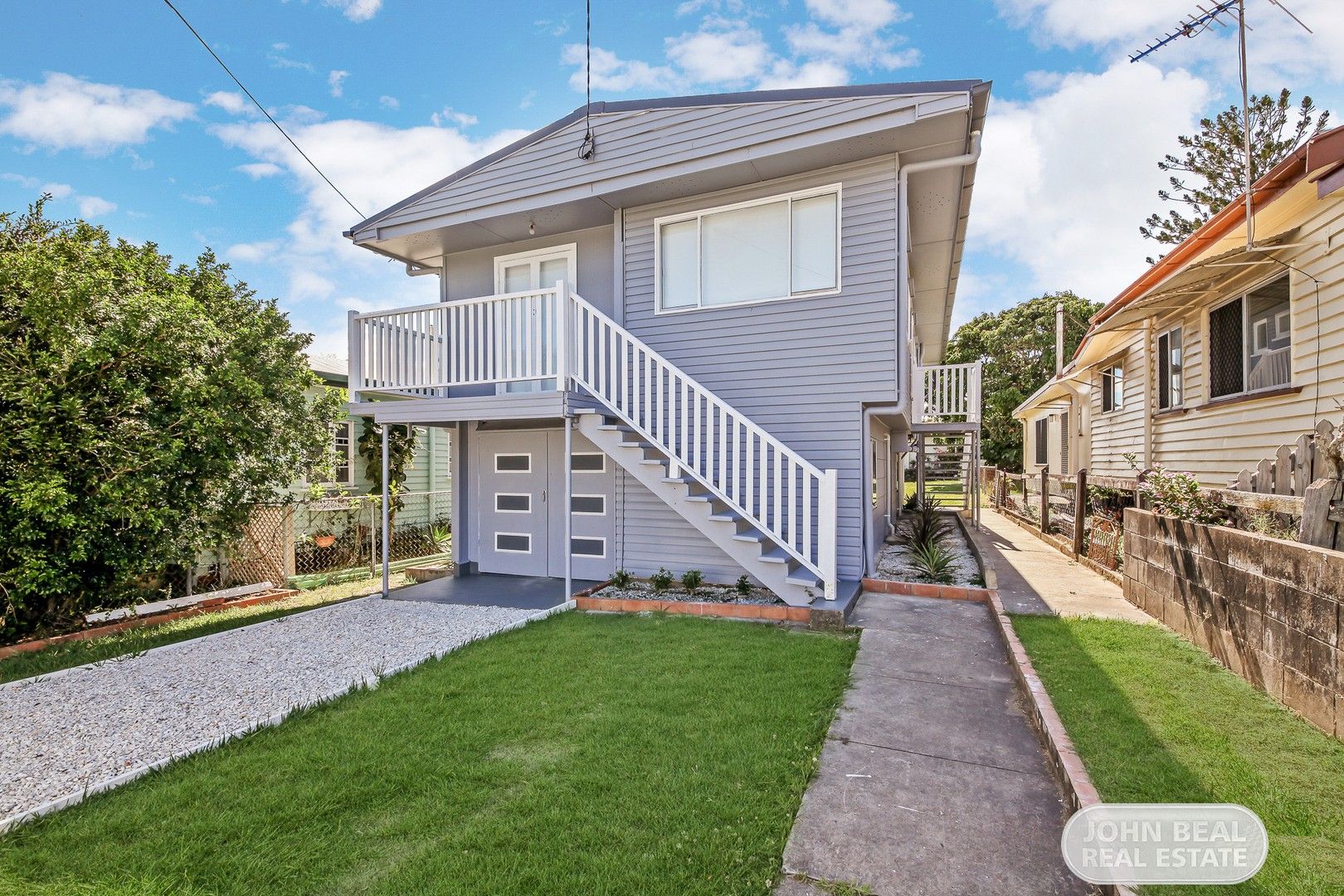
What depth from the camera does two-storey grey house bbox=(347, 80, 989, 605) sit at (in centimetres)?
614

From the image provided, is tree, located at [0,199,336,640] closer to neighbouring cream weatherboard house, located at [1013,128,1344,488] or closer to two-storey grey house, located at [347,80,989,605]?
two-storey grey house, located at [347,80,989,605]

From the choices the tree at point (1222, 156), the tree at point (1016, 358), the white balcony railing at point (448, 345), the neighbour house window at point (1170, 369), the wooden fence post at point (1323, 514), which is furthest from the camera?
the tree at point (1016, 358)

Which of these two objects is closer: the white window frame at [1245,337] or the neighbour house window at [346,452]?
the white window frame at [1245,337]

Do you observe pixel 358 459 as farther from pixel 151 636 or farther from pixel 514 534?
pixel 151 636

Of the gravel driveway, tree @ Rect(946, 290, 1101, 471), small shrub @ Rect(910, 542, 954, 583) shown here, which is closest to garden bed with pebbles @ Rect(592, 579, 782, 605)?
the gravel driveway

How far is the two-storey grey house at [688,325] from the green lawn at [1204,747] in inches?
90.2

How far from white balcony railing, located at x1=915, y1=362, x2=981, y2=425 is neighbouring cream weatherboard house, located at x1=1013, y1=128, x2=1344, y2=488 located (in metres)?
1.99

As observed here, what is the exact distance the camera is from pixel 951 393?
11492mm

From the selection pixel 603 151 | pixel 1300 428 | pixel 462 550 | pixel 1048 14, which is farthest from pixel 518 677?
pixel 1048 14

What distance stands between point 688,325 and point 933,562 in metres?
4.18

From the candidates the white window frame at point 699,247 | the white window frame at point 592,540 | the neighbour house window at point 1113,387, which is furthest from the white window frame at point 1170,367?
the white window frame at point 592,540

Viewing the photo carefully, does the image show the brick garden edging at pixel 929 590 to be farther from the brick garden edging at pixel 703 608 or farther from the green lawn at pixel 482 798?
the green lawn at pixel 482 798

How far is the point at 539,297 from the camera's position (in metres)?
6.67

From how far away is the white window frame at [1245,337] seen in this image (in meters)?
6.14
